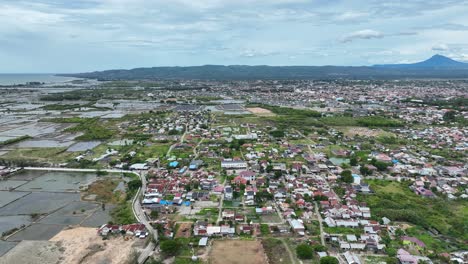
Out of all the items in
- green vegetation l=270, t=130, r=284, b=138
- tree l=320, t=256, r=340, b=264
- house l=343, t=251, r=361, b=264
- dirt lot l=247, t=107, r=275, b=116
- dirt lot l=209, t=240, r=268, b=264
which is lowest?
dirt lot l=209, t=240, r=268, b=264

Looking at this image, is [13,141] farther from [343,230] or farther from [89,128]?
[343,230]

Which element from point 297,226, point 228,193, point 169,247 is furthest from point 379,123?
point 169,247

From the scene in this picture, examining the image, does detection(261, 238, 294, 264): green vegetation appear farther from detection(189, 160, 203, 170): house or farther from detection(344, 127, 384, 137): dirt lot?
detection(344, 127, 384, 137): dirt lot

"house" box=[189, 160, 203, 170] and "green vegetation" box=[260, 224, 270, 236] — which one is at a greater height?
"house" box=[189, 160, 203, 170]

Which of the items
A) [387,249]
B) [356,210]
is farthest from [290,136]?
[387,249]

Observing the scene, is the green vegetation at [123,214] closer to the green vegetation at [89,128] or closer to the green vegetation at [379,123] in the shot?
the green vegetation at [89,128]

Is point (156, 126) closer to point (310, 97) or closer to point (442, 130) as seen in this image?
point (442, 130)

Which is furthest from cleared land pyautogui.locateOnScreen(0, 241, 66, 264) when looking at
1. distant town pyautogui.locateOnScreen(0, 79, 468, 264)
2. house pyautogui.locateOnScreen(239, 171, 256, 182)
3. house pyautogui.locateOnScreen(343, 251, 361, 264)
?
house pyautogui.locateOnScreen(343, 251, 361, 264)
